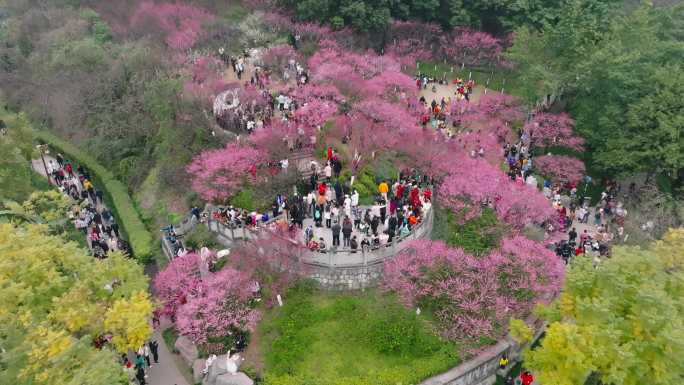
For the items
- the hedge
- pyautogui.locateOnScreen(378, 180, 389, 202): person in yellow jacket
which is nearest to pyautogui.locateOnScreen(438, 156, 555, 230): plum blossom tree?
pyautogui.locateOnScreen(378, 180, 389, 202): person in yellow jacket

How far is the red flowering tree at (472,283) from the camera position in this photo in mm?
22031

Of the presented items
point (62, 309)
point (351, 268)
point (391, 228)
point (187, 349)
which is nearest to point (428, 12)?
point (391, 228)

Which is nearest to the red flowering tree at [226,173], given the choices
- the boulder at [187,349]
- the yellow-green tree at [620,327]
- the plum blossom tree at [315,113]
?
the plum blossom tree at [315,113]

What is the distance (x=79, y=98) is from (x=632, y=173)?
39.6 metres

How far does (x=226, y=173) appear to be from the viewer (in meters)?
28.2

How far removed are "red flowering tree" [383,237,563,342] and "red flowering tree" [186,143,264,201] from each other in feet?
31.4

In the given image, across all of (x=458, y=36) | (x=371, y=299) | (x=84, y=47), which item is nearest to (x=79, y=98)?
(x=84, y=47)

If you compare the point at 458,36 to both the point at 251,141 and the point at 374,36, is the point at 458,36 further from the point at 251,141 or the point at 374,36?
the point at 251,141

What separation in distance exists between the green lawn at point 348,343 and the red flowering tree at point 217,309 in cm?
138

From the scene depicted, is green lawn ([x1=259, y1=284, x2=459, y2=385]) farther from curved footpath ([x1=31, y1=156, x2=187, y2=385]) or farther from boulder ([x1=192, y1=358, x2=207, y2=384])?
curved footpath ([x1=31, y1=156, x2=187, y2=385])

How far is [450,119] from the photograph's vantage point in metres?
38.1

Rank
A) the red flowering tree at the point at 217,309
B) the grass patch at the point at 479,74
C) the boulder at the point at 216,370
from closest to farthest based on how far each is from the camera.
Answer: the boulder at the point at 216,370, the red flowering tree at the point at 217,309, the grass patch at the point at 479,74

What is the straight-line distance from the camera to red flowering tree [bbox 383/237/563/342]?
22031 mm

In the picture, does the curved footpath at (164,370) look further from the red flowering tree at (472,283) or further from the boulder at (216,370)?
the red flowering tree at (472,283)
